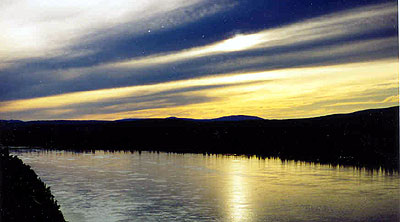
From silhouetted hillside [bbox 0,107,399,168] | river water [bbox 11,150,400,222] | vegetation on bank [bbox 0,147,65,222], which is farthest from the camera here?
silhouetted hillside [bbox 0,107,399,168]

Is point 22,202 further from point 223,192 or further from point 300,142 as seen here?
point 300,142

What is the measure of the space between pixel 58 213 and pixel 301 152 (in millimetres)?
50762

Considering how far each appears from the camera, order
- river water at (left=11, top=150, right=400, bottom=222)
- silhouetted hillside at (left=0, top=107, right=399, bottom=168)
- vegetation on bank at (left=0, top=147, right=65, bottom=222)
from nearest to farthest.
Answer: vegetation on bank at (left=0, top=147, right=65, bottom=222) < river water at (left=11, top=150, right=400, bottom=222) < silhouetted hillside at (left=0, top=107, right=399, bottom=168)

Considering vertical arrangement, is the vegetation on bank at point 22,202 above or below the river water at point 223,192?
above

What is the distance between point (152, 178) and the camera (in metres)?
37.8

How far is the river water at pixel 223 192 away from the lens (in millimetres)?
23156

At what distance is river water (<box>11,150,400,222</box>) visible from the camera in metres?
23.2

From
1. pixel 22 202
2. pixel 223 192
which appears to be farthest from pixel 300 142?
pixel 22 202

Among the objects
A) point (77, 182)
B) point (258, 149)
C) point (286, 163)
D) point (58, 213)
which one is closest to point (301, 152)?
point (258, 149)

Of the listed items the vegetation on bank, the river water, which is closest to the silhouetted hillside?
the river water

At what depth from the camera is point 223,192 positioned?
99.7 ft

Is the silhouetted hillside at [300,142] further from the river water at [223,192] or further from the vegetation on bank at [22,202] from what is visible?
the vegetation on bank at [22,202]

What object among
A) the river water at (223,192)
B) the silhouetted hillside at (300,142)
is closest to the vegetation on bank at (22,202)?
the river water at (223,192)

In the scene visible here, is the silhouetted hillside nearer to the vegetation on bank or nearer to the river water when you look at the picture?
the river water
